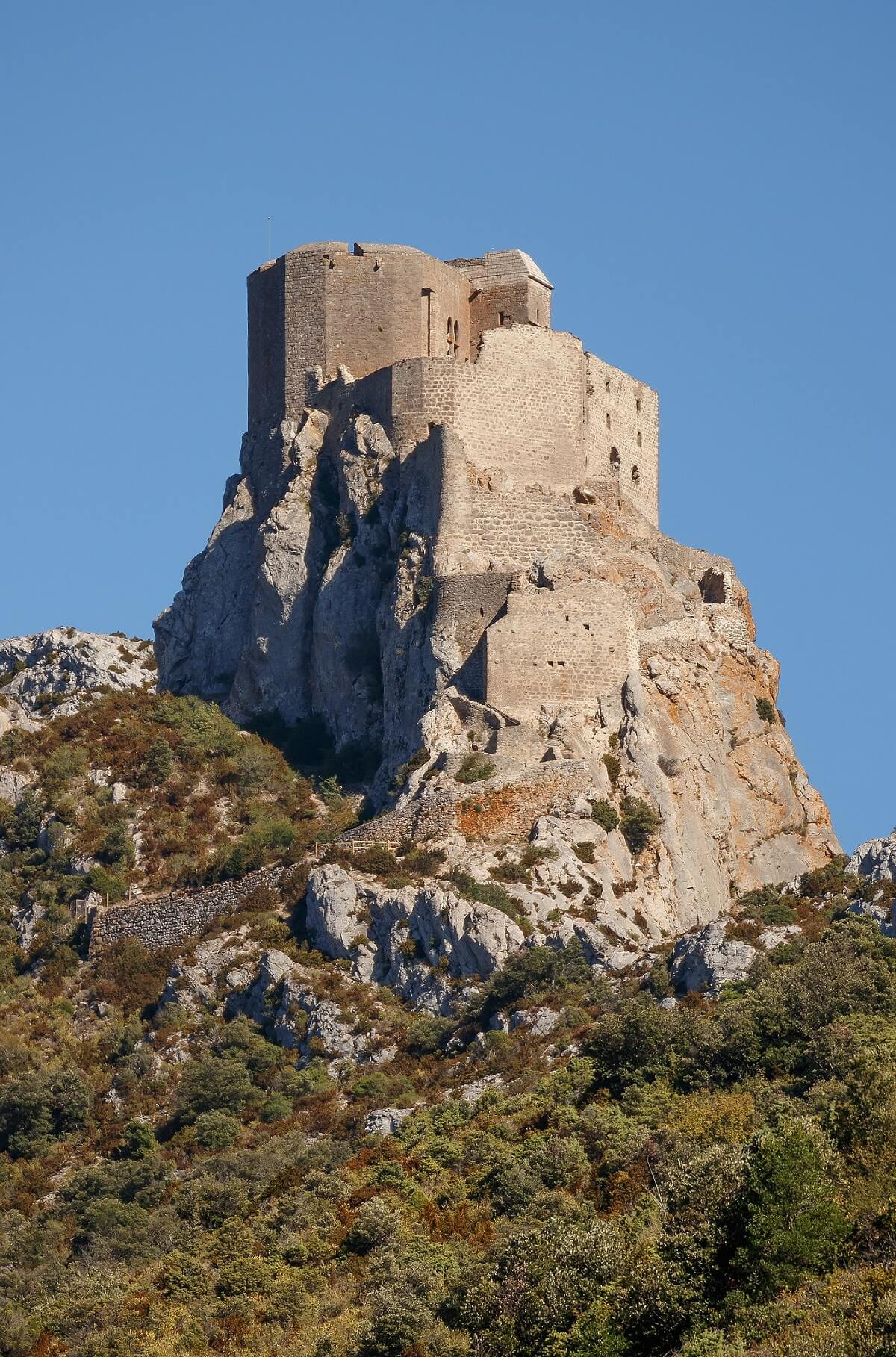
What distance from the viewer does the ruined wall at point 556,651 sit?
72.9 metres

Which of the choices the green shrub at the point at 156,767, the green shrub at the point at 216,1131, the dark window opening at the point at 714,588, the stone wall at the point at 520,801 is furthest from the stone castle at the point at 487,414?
the green shrub at the point at 216,1131

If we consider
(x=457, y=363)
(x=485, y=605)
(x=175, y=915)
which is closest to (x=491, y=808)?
(x=485, y=605)

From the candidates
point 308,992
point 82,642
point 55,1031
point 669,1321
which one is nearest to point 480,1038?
point 308,992

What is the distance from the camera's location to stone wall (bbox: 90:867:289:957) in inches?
2808

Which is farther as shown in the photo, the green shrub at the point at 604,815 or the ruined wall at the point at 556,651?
the ruined wall at the point at 556,651

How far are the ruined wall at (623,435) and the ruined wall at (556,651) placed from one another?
6.96 m

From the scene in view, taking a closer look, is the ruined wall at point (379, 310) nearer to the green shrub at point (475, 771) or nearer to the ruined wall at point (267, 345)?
the ruined wall at point (267, 345)

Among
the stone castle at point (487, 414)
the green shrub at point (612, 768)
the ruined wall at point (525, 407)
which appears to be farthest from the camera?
the ruined wall at point (525, 407)

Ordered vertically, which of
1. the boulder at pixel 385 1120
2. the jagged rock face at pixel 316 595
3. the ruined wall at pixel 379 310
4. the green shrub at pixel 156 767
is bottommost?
the boulder at pixel 385 1120

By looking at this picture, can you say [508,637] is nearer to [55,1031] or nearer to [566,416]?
[566,416]

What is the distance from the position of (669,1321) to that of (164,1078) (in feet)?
76.8

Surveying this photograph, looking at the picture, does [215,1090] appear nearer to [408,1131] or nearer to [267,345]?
[408,1131]

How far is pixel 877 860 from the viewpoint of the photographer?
63.7 metres

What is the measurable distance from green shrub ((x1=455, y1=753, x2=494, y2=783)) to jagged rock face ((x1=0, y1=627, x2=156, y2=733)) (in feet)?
45.3
